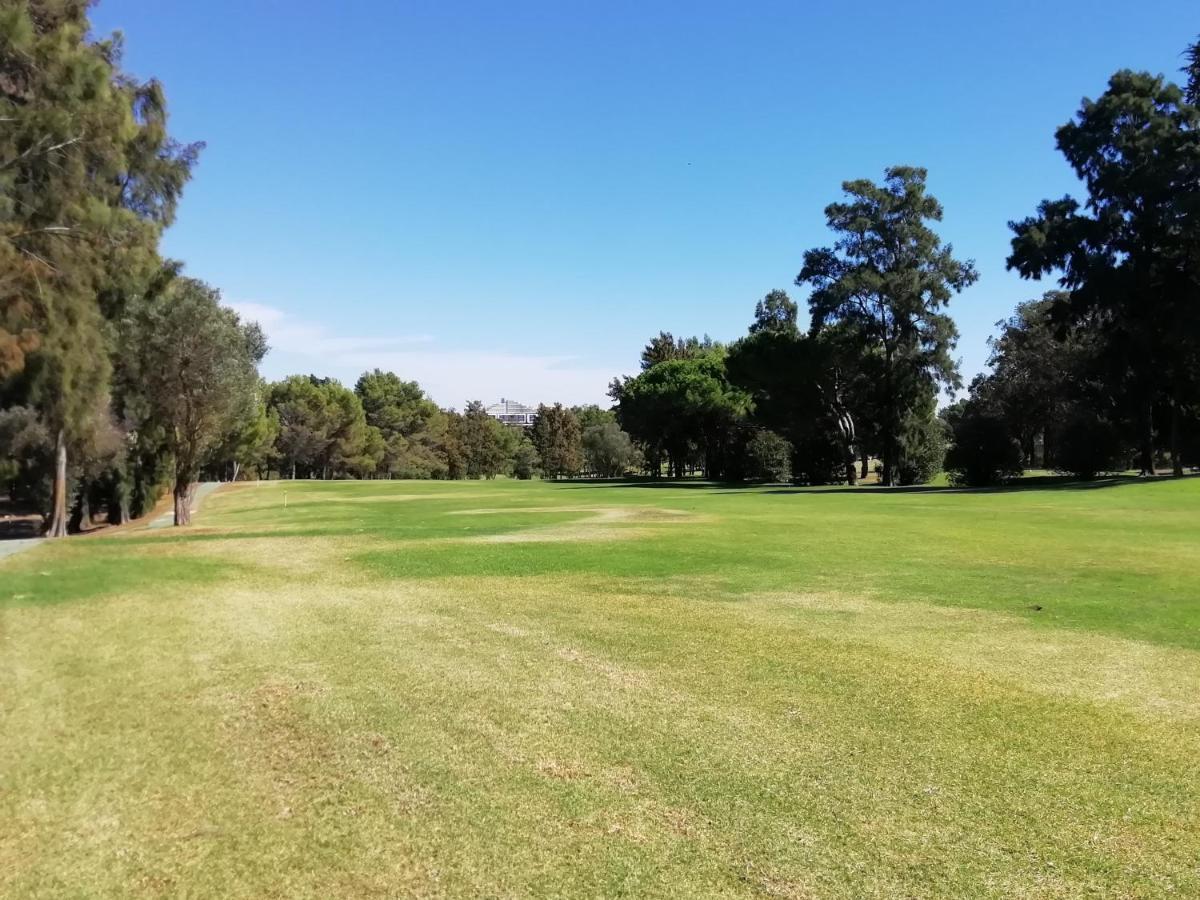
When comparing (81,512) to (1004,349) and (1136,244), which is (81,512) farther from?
(1004,349)

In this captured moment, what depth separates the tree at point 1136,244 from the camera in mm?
40062

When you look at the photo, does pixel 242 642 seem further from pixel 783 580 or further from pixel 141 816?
pixel 783 580

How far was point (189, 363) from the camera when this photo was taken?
2408 centimetres

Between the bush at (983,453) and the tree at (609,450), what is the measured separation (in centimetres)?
5004

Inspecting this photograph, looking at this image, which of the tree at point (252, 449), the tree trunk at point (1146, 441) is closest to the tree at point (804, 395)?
the tree trunk at point (1146, 441)

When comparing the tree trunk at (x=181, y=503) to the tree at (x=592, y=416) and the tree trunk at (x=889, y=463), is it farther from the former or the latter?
the tree at (x=592, y=416)

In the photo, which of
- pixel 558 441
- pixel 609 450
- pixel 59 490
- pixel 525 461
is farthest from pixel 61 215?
pixel 525 461

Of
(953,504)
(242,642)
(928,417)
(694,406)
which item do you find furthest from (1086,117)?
(242,642)

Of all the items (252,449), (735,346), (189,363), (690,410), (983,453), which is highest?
(735,346)

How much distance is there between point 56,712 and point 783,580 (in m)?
9.06

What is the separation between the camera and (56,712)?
6406 millimetres

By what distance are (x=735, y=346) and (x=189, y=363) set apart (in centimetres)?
4492

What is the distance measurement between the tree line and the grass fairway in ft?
30.2

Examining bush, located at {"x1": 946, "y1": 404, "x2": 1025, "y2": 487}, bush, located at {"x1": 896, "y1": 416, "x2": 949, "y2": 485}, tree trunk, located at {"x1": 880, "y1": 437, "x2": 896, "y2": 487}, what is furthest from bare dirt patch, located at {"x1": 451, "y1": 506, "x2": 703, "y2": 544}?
bush, located at {"x1": 896, "y1": 416, "x2": 949, "y2": 485}
